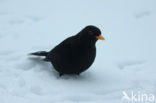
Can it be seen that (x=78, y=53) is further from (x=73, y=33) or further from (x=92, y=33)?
(x=73, y=33)

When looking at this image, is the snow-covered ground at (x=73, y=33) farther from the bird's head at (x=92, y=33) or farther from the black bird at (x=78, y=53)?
the bird's head at (x=92, y=33)

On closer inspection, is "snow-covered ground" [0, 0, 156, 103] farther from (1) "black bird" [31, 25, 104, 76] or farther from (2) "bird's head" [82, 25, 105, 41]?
(2) "bird's head" [82, 25, 105, 41]

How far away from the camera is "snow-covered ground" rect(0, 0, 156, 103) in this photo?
4781 mm

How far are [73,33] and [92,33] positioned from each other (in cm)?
192

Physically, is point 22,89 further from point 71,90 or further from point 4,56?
point 4,56

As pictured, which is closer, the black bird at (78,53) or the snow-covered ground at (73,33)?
the snow-covered ground at (73,33)

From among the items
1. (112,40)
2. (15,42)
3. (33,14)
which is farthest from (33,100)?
(33,14)

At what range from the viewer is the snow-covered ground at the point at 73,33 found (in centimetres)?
478

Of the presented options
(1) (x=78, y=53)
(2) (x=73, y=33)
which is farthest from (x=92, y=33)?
(2) (x=73, y=33)

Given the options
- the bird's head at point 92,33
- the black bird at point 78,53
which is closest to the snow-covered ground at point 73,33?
the black bird at point 78,53

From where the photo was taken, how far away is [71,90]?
4844 mm

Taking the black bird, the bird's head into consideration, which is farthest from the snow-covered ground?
the bird's head

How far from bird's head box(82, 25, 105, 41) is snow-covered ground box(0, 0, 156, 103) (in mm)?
678

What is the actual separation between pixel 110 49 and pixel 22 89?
2189mm
